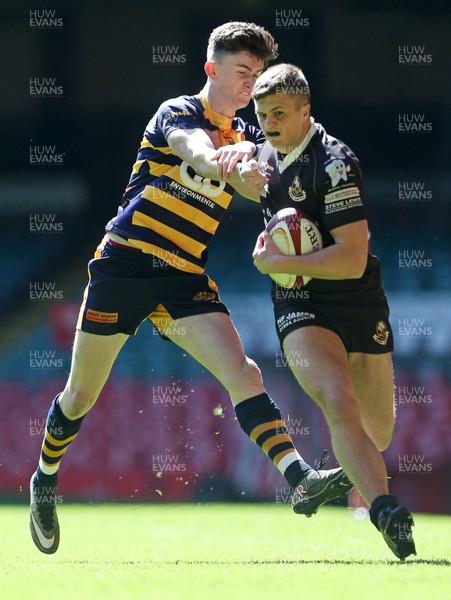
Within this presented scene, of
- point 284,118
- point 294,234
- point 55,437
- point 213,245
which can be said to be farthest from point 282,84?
point 213,245

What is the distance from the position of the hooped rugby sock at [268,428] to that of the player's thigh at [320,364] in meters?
0.37

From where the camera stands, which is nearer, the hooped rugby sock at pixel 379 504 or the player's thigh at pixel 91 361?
the hooped rugby sock at pixel 379 504

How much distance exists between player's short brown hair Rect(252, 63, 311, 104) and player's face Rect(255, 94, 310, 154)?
2cm

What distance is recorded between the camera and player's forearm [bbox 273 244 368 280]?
458cm

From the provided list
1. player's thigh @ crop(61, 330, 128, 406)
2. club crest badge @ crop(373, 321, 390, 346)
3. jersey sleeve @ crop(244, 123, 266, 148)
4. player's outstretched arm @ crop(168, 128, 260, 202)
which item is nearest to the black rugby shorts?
club crest badge @ crop(373, 321, 390, 346)

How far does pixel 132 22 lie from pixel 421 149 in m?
2.55

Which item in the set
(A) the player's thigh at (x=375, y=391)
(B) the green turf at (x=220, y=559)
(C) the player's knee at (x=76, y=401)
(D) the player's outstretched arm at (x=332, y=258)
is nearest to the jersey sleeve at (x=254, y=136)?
(D) the player's outstretched arm at (x=332, y=258)

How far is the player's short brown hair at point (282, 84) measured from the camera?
4660 mm

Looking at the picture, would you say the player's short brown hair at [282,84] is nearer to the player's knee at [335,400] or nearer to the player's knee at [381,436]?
the player's knee at [335,400]

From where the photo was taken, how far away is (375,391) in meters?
5.05

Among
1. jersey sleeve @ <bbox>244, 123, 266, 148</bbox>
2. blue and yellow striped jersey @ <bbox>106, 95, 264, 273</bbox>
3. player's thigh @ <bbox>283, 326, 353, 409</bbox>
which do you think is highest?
jersey sleeve @ <bbox>244, 123, 266, 148</bbox>

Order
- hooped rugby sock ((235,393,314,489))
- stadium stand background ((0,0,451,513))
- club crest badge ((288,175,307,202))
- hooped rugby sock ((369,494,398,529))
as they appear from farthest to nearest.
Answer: stadium stand background ((0,0,451,513))
hooped rugby sock ((235,393,314,489))
club crest badge ((288,175,307,202))
hooped rugby sock ((369,494,398,529))

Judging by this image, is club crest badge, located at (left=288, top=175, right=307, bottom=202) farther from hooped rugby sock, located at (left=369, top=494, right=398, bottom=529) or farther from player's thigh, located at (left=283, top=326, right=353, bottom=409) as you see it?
hooped rugby sock, located at (left=369, top=494, right=398, bottom=529)

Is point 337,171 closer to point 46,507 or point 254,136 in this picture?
point 254,136
